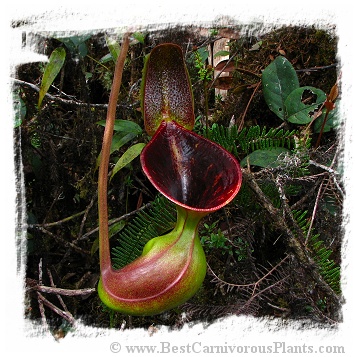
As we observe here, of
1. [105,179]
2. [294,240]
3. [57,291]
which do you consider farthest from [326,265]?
[57,291]

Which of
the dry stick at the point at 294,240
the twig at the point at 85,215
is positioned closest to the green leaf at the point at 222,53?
the dry stick at the point at 294,240

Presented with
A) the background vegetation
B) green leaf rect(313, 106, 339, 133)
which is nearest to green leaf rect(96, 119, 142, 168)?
the background vegetation

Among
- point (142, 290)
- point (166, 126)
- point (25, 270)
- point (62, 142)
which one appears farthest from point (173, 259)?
point (62, 142)

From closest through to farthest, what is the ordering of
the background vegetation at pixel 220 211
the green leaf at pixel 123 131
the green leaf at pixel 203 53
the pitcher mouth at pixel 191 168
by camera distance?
1. the pitcher mouth at pixel 191 168
2. the background vegetation at pixel 220 211
3. the green leaf at pixel 123 131
4. the green leaf at pixel 203 53

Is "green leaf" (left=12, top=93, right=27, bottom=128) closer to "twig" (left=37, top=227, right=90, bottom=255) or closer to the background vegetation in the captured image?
the background vegetation

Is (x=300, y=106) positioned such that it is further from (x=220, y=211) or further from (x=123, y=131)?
(x=123, y=131)

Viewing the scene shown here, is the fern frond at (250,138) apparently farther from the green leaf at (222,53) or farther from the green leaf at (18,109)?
the green leaf at (18,109)
